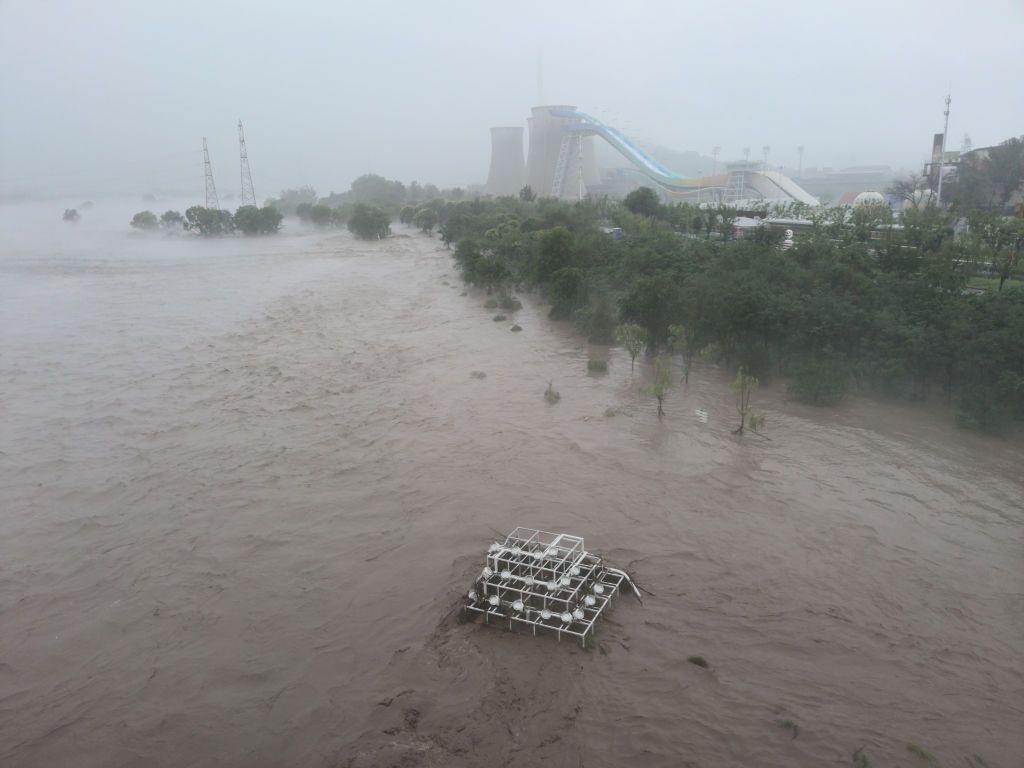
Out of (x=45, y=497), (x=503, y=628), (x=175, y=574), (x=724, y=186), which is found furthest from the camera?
(x=724, y=186)

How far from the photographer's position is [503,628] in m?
5.60

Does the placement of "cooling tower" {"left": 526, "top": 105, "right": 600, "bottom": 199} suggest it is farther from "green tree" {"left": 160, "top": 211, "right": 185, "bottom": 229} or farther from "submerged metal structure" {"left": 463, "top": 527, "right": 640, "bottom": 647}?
"submerged metal structure" {"left": 463, "top": 527, "right": 640, "bottom": 647}

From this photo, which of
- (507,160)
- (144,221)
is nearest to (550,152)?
(507,160)

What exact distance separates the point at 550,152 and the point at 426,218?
20590 mm

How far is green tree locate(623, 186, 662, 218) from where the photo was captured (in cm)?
2830

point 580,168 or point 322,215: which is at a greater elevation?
point 580,168

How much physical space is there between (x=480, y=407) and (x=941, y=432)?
6.82 m

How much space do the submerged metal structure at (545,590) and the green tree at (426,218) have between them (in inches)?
1447

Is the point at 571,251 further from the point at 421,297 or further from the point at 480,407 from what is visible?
the point at 480,407

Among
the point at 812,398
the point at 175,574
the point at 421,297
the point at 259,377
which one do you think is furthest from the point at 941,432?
the point at 421,297

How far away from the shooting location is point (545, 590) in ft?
19.4

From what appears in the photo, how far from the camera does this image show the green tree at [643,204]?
28297 millimetres

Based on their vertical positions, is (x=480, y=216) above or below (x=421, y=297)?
above

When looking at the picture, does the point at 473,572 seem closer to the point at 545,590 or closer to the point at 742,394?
the point at 545,590
